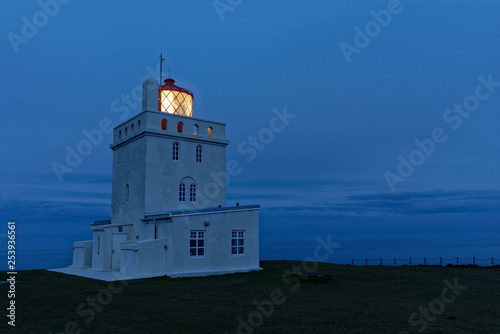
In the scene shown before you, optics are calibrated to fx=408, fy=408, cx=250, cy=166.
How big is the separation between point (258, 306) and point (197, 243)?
35.2 ft

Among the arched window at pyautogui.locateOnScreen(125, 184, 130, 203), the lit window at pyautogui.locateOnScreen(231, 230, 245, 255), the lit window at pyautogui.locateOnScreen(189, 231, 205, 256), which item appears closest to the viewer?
the lit window at pyautogui.locateOnScreen(189, 231, 205, 256)

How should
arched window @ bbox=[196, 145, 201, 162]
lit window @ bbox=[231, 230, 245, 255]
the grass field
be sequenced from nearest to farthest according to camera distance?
the grass field, lit window @ bbox=[231, 230, 245, 255], arched window @ bbox=[196, 145, 201, 162]

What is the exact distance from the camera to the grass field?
10.4m

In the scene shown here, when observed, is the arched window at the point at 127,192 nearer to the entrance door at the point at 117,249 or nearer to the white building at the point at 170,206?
the white building at the point at 170,206

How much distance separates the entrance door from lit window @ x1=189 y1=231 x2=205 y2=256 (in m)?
5.65

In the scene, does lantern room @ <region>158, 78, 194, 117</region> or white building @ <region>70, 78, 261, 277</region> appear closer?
white building @ <region>70, 78, 261, 277</region>

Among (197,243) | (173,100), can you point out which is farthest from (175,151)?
(197,243)

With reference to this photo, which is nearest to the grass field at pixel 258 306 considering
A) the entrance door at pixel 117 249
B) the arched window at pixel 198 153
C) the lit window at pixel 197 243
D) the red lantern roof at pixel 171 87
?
the lit window at pixel 197 243

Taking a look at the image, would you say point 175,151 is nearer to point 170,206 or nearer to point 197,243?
point 170,206

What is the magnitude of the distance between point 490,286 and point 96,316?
54.8 ft

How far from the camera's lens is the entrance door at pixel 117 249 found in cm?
2547

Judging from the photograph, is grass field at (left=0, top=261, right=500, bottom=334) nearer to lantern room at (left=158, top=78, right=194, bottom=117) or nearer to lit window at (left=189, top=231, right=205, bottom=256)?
lit window at (left=189, top=231, right=205, bottom=256)

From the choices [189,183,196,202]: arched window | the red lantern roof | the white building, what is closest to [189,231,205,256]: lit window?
the white building

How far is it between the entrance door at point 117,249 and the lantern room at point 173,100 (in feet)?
29.5
